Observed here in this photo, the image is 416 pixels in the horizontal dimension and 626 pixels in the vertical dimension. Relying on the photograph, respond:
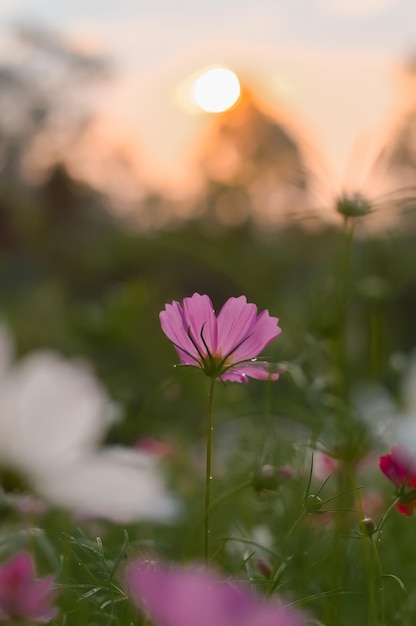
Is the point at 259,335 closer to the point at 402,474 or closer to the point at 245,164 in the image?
the point at 402,474

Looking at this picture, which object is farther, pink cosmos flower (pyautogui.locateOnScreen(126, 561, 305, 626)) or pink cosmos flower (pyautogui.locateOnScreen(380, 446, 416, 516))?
pink cosmos flower (pyautogui.locateOnScreen(380, 446, 416, 516))

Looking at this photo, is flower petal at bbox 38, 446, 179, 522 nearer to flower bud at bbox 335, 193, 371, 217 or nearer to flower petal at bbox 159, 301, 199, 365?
flower petal at bbox 159, 301, 199, 365

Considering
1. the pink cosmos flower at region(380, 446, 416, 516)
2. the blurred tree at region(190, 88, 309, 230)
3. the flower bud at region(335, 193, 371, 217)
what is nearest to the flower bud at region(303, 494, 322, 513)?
the pink cosmos flower at region(380, 446, 416, 516)

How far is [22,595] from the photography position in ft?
0.68

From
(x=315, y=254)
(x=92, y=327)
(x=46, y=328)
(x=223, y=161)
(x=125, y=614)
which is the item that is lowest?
(x=125, y=614)

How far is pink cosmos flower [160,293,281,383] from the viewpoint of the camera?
20cm

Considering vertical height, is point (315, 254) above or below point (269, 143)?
below

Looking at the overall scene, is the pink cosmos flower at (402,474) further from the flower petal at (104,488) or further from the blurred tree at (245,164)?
the blurred tree at (245,164)

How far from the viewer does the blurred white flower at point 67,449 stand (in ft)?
0.59

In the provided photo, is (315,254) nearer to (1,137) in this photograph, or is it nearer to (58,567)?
(1,137)

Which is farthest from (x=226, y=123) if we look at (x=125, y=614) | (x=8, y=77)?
(x=125, y=614)

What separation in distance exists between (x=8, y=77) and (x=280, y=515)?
14.8 feet

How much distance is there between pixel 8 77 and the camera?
4723 mm

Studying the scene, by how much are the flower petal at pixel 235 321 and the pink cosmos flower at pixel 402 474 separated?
0.06 metres
